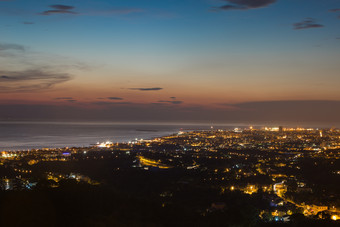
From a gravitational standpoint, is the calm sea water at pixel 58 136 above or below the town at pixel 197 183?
above

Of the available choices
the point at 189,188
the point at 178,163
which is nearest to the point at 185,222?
the point at 189,188

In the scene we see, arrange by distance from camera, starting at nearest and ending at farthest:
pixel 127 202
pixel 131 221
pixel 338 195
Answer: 1. pixel 131 221
2. pixel 127 202
3. pixel 338 195

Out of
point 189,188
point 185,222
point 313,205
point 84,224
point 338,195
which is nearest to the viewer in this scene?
point 84,224

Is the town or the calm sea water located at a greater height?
the calm sea water

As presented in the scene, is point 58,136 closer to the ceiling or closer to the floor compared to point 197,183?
closer to the ceiling

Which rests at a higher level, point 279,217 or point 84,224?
point 84,224

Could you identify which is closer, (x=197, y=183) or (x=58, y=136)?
(x=197, y=183)

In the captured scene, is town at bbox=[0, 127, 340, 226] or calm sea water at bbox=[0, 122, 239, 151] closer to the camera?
town at bbox=[0, 127, 340, 226]

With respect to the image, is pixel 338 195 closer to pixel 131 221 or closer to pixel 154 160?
pixel 131 221

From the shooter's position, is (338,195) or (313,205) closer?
(313,205)

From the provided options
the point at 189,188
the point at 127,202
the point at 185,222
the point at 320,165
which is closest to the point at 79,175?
the point at 189,188

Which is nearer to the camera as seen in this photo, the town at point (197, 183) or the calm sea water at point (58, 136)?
the town at point (197, 183)
